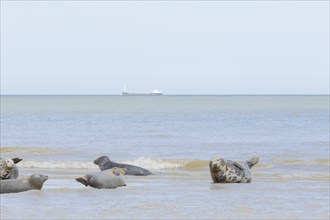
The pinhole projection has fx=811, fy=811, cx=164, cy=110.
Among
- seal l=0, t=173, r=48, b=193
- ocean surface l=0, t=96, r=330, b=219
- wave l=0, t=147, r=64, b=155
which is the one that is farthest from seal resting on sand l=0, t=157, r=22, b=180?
wave l=0, t=147, r=64, b=155

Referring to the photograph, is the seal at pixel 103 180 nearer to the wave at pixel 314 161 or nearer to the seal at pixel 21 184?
the seal at pixel 21 184

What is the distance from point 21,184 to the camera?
13.4 m

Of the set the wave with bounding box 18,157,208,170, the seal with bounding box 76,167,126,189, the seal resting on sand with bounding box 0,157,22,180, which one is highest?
the seal resting on sand with bounding box 0,157,22,180

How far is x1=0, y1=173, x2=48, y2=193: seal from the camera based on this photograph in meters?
13.1

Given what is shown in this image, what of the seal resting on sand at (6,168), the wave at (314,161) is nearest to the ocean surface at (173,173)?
the wave at (314,161)

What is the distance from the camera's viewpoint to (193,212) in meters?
11.2

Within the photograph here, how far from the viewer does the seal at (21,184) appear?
1312 centimetres

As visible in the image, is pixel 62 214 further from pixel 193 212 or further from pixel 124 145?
pixel 124 145

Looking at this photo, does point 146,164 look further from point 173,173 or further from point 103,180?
point 103,180

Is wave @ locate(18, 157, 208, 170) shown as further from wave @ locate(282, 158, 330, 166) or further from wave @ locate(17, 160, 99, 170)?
wave @ locate(282, 158, 330, 166)

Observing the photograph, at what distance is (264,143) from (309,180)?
1586cm

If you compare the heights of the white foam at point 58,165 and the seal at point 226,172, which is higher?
the seal at point 226,172

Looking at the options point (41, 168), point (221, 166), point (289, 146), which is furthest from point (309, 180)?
point (289, 146)

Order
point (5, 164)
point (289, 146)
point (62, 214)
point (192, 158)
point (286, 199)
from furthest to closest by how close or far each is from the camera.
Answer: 1. point (289, 146)
2. point (192, 158)
3. point (5, 164)
4. point (286, 199)
5. point (62, 214)
